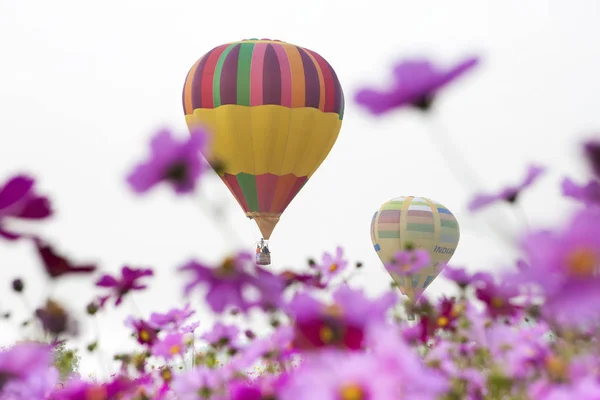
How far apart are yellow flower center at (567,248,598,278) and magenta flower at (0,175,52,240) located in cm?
100

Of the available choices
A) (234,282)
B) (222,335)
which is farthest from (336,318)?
(222,335)

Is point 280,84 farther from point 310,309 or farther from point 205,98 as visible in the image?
point 310,309

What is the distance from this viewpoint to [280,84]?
15.9 meters

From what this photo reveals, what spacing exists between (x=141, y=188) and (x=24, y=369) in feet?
1.59

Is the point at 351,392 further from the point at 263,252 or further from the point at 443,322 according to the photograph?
the point at 263,252

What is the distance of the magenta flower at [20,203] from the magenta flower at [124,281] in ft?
3.57

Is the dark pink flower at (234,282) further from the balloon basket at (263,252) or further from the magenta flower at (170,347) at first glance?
the balloon basket at (263,252)

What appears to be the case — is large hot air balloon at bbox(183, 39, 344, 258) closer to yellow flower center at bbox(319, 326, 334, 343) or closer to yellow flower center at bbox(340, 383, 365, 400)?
yellow flower center at bbox(319, 326, 334, 343)

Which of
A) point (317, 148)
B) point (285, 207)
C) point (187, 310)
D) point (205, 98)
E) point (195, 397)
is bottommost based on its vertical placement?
point (285, 207)

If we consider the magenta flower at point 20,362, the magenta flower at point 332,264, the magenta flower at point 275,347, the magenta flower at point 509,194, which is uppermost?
the magenta flower at point 20,362

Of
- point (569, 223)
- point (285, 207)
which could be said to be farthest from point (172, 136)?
point (285, 207)

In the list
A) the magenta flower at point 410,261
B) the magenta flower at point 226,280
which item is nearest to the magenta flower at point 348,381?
the magenta flower at point 226,280

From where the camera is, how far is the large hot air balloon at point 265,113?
1581cm

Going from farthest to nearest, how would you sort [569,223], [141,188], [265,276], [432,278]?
[432,278], [141,188], [265,276], [569,223]
